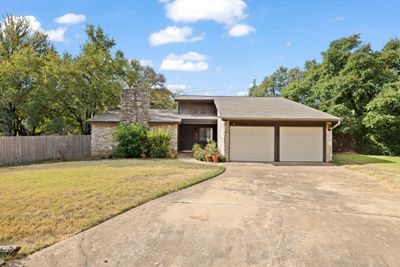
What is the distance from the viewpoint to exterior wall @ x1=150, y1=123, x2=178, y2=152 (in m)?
15.1

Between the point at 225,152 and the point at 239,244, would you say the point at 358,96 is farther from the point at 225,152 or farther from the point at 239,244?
the point at 239,244

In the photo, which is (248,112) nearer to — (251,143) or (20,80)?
(251,143)

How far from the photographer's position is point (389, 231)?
4.05m

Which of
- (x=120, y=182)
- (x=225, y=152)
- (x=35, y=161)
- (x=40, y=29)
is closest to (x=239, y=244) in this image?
(x=120, y=182)

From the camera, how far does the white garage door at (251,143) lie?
1298cm

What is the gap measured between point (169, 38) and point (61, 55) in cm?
879

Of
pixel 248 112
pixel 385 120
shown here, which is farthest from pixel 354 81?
pixel 248 112

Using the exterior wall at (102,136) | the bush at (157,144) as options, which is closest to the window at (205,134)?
the bush at (157,144)

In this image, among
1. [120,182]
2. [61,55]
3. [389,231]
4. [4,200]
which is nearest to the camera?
[389,231]

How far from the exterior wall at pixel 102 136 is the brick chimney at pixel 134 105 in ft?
3.57

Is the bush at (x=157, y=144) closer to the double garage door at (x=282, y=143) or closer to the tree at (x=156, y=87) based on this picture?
the double garage door at (x=282, y=143)

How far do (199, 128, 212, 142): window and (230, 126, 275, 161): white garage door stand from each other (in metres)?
5.68

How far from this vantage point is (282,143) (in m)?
13.1

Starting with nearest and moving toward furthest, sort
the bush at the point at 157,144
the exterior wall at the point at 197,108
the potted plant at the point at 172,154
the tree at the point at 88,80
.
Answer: the bush at the point at 157,144 → the potted plant at the point at 172,154 → the tree at the point at 88,80 → the exterior wall at the point at 197,108
